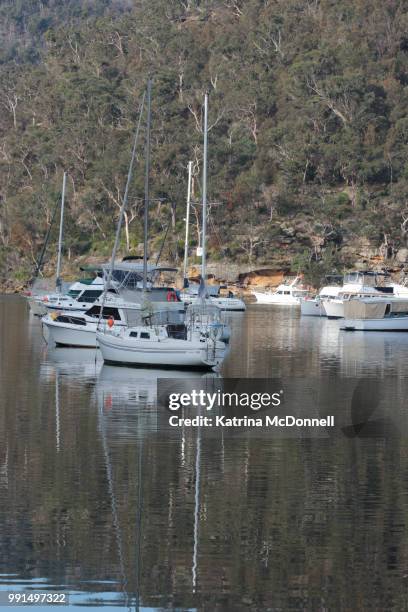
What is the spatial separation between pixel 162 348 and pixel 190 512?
633 inches

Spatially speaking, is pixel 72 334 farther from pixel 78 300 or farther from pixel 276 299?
pixel 276 299

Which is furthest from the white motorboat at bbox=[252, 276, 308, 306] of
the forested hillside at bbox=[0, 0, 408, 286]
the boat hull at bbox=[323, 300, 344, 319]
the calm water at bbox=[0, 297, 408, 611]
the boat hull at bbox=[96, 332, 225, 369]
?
the calm water at bbox=[0, 297, 408, 611]

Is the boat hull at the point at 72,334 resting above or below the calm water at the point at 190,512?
below

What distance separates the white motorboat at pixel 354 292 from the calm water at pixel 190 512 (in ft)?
123

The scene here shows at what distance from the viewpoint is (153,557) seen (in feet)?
43.9

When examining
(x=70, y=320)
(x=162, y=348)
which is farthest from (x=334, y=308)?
(x=162, y=348)

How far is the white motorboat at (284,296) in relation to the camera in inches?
3034

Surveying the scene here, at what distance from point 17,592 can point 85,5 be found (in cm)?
18948

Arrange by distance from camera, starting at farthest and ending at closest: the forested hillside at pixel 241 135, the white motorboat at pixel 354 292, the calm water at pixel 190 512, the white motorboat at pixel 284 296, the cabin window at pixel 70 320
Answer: the forested hillside at pixel 241 135 → the white motorboat at pixel 284 296 → the white motorboat at pixel 354 292 → the cabin window at pixel 70 320 → the calm water at pixel 190 512

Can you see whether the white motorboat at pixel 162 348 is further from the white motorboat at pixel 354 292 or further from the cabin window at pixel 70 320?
the white motorboat at pixel 354 292

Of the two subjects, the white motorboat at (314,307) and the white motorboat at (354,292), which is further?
the white motorboat at (314,307)

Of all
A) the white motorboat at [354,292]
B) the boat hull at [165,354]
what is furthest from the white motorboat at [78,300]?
the white motorboat at [354,292]

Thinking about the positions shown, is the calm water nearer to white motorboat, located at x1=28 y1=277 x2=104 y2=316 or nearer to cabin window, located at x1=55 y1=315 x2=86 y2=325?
cabin window, located at x1=55 y1=315 x2=86 y2=325

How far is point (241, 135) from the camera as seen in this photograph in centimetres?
9431
